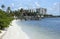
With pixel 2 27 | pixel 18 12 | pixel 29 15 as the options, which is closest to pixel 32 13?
pixel 29 15

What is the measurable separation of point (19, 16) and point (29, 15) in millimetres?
13068

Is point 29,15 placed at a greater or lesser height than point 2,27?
lesser

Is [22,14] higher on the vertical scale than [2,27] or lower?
lower

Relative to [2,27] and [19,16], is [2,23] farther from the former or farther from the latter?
[19,16]

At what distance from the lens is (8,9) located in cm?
13812

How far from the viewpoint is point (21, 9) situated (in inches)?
5945

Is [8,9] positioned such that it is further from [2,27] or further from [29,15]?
[2,27]

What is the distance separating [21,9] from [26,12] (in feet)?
18.4

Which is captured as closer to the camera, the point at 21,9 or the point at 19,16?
the point at 19,16

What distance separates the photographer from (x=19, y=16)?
140 metres

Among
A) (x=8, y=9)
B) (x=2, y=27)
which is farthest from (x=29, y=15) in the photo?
(x=2, y=27)

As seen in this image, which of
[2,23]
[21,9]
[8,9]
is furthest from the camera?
[21,9]

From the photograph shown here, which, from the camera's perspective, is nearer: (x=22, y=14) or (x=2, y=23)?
(x=2, y=23)

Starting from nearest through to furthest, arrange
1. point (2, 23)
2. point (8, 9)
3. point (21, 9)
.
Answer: point (2, 23) < point (8, 9) < point (21, 9)
